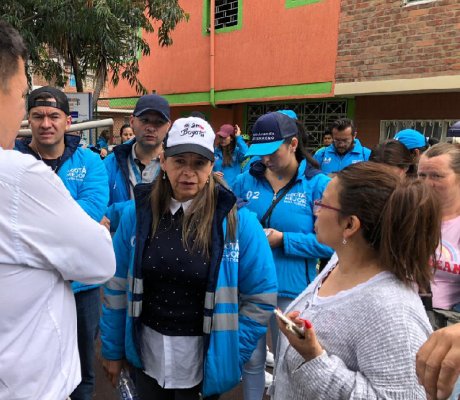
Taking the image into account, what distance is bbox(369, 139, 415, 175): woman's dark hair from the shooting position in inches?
118

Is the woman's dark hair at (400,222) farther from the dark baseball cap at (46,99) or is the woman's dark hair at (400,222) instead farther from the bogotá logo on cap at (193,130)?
the dark baseball cap at (46,99)

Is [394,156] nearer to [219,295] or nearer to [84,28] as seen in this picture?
[219,295]

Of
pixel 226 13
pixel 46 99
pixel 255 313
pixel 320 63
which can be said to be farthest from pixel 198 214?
pixel 226 13

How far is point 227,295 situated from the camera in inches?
76.3

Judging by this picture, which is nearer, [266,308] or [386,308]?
[386,308]

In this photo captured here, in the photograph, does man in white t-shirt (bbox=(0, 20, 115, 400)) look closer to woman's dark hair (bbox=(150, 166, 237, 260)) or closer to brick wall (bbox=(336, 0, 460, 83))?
woman's dark hair (bbox=(150, 166, 237, 260))

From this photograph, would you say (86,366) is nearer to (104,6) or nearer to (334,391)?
(334,391)

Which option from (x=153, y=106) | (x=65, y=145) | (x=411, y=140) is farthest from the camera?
(x=411, y=140)

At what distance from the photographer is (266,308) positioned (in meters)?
2.04

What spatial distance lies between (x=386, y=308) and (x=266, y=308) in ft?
2.69

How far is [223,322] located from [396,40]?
7559 millimetres

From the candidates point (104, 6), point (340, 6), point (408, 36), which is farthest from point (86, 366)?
point (340, 6)

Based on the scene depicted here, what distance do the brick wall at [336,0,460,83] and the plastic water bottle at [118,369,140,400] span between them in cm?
727

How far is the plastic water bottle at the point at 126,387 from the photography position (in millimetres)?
2104
